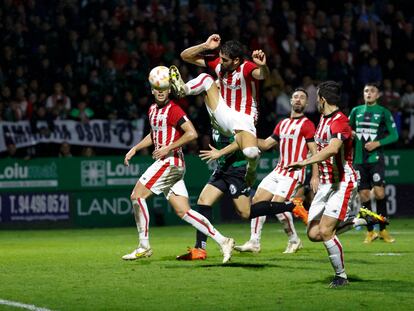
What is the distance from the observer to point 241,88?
1292 cm

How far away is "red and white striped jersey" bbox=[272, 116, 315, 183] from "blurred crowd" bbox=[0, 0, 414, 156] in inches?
281

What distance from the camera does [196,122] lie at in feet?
71.3

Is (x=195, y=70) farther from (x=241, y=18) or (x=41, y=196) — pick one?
(x=41, y=196)

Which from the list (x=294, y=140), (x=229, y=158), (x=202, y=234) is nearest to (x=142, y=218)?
(x=202, y=234)

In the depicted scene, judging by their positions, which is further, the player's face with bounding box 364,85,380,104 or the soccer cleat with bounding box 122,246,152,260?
the player's face with bounding box 364,85,380,104

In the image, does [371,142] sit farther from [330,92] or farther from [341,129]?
[341,129]

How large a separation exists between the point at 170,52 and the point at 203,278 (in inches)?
491

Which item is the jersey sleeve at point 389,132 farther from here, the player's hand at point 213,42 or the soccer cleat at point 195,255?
the player's hand at point 213,42

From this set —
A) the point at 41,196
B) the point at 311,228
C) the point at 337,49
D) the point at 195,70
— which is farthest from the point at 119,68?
the point at 311,228

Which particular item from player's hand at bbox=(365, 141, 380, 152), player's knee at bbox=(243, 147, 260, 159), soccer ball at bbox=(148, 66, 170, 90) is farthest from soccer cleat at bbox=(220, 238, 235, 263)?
player's hand at bbox=(365, 141, 380, 152)

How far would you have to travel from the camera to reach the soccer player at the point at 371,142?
15828 mm

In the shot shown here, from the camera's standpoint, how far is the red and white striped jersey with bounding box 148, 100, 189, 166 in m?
12.8

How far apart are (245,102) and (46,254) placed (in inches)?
145

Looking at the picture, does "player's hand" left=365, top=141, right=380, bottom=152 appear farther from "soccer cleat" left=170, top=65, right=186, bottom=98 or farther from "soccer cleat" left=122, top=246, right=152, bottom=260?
"soccer cleat" left=170, top=65, right=186, bottom=98
